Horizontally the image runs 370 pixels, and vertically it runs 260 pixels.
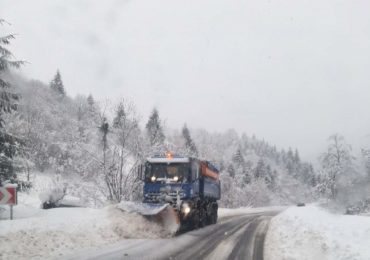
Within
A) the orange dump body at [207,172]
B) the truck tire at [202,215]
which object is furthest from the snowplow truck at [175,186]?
the orange dump body at [207,172]

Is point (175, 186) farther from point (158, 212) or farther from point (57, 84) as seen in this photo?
point (57, 84)

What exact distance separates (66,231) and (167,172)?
28.0 ft

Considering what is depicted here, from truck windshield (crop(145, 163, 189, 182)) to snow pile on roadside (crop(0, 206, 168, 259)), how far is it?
12.1ft

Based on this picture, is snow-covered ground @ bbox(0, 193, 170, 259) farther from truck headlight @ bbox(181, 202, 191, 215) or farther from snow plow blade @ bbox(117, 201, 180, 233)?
truck headlight @ bbox(181, 202, 191, 215)

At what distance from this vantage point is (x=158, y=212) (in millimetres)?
19531

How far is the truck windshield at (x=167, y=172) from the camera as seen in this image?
22.6 metres

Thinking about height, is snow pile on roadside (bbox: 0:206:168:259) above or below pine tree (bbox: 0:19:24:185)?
below

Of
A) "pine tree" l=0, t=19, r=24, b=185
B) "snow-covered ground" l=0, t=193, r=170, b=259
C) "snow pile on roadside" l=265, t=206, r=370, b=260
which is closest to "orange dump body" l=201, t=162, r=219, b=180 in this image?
"snow-covered ground" l=0, t=193, r=170, b=259

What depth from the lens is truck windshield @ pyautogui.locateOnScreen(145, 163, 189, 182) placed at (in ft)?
74.3

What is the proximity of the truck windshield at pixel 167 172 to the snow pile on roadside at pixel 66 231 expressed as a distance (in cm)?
367

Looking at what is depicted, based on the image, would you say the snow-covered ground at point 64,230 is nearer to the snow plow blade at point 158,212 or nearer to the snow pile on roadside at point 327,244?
the snow plow blade at point 158,212

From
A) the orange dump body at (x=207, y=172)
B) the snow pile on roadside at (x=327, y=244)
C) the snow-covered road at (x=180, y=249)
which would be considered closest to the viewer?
the snow pile on roadside at (x=327, y=244)

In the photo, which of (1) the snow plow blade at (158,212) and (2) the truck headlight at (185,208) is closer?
(1) the snow plow blade at (158,212)

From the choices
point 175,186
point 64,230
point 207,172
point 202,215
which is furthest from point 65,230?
point 207,172
